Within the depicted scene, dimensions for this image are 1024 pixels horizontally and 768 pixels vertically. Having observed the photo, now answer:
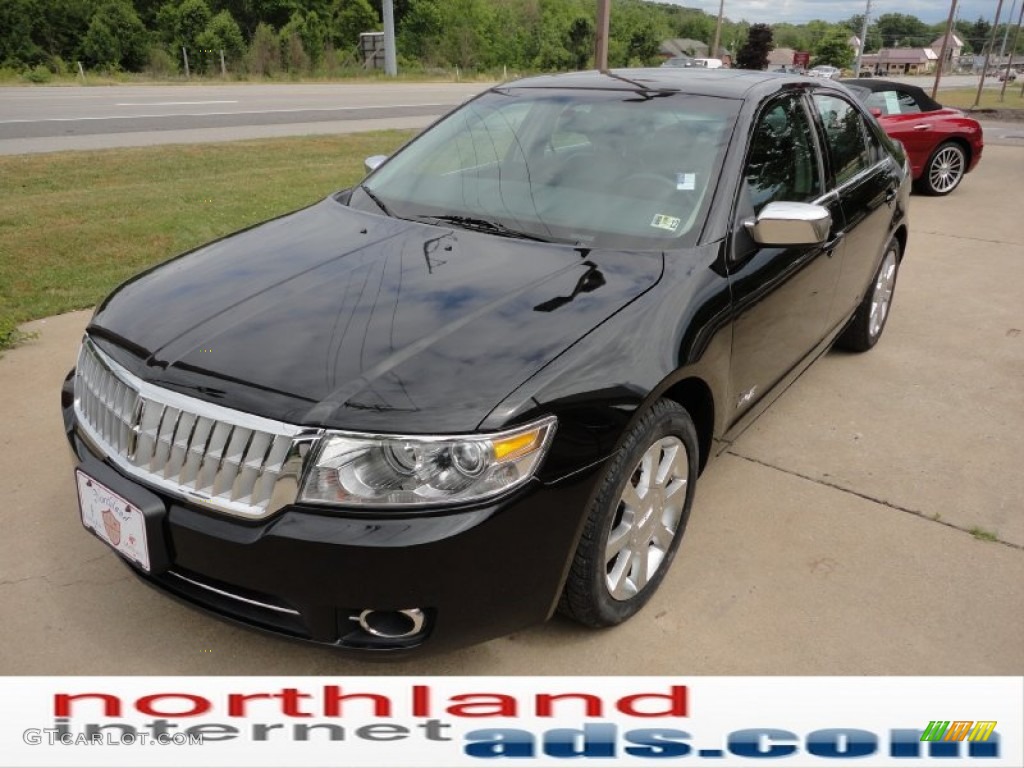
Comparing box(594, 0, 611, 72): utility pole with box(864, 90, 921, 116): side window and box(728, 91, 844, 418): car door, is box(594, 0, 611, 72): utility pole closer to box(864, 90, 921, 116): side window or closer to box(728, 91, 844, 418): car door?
box(864, 90, 921, 116): side window

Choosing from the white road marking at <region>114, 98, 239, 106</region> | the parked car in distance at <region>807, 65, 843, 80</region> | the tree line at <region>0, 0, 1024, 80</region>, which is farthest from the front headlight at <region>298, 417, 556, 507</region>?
the tree line at <region>0, 0, 1024, 80</region>

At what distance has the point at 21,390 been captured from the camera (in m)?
4.23

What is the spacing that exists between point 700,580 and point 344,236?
68.4 inches

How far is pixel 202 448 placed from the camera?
209 cm

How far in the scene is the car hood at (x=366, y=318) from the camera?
2080mm

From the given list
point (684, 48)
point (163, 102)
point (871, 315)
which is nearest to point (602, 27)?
point (871, 315)

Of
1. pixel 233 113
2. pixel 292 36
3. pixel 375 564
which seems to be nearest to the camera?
pixel 375 564

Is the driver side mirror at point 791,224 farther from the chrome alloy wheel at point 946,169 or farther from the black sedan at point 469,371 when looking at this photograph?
the chrome alloy wheel at point 946,169

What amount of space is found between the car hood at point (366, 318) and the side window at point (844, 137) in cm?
173

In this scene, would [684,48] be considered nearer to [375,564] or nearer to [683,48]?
[683,48]

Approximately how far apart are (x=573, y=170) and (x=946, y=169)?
361 inches

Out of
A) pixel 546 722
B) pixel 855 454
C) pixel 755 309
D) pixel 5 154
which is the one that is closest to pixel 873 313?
pixel 855 454

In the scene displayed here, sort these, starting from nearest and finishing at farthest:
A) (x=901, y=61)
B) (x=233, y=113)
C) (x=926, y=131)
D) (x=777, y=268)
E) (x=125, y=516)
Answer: (x=125, y=516) < (x=777, y=268) < (x=926, y=131) < (x=233, y=113) < (x=901, y=61)

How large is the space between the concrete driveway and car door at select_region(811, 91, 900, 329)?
24.0 inches
